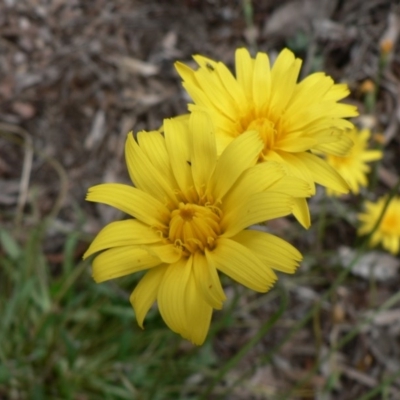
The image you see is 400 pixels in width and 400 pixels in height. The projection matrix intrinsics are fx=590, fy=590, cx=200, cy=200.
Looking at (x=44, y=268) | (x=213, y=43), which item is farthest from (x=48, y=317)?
(x=213, y=43)

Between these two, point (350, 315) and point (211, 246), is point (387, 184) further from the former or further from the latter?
point (211, 246)

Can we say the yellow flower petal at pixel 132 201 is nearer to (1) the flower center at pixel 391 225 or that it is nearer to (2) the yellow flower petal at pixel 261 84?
(2) the yellow flower petal at pixel 261 84

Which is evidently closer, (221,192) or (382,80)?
(221,192)

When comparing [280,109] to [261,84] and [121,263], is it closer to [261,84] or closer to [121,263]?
[261,84]

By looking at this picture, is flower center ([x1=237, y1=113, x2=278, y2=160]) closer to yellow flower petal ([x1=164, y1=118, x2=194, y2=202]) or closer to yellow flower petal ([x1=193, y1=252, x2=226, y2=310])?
yellow flower petal ([x1=164, y1=118, x2=194, y2=202])

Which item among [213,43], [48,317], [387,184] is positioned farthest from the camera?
[213,43]

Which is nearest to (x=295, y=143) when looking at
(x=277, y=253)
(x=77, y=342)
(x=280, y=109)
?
(x=280, y=109)

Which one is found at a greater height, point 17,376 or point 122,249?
point 122,249
